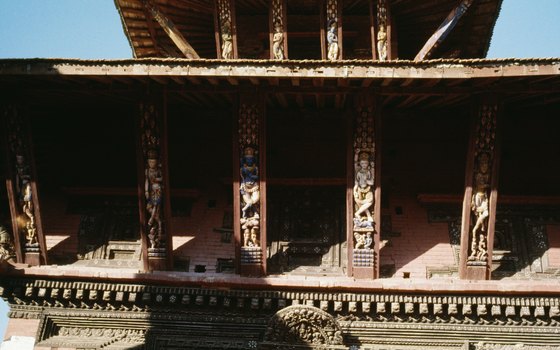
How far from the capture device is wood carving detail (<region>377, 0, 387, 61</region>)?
7383mm

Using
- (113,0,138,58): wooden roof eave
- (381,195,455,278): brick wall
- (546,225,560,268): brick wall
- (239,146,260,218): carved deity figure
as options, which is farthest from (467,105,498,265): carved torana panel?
(113,0,138,58): wooden roof eave

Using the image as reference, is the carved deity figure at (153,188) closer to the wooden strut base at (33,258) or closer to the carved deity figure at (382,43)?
the wooden strut base at (33,258)

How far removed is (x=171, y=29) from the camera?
7.82 metres

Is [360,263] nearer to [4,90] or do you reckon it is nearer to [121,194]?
[121,194]

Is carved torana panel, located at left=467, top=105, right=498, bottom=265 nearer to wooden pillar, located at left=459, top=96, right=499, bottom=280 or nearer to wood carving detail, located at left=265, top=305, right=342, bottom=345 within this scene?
wooden pillar, located at left=459, top=96, right=499, bottom=280

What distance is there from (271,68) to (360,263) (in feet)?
8.58

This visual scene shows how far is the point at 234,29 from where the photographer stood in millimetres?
7688

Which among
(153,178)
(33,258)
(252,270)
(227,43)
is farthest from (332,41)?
(33,258)

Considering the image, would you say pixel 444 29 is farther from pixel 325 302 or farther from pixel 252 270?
pixel 252 270

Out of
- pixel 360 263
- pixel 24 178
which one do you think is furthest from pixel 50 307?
pixel 360 263

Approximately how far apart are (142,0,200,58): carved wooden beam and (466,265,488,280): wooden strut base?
16.9 ft

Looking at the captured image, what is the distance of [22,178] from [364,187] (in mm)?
4509

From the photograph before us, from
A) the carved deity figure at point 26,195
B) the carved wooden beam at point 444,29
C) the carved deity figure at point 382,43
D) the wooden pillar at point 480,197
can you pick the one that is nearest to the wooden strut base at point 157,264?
the carved deity figure at point 26,195

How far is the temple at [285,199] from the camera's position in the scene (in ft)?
19.3
